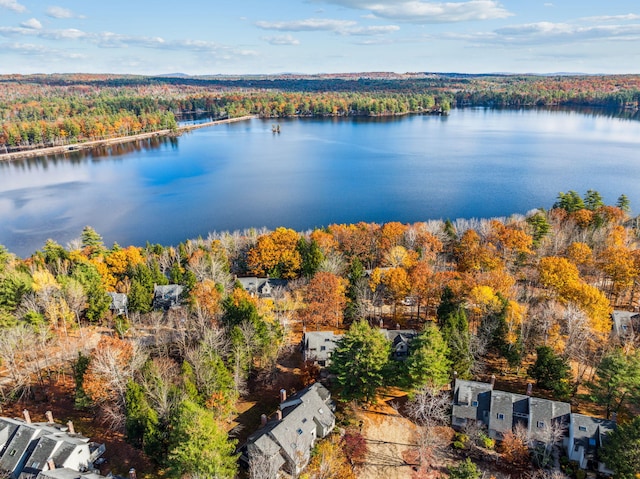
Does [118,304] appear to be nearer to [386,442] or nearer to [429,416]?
[386,442]

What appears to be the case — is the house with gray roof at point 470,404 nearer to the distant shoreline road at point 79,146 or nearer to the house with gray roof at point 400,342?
the house with gray roof at point 400,342

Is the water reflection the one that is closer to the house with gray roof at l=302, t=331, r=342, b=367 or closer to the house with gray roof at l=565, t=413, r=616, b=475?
the house with gray roof at l=302, t=331, r=342, b=367

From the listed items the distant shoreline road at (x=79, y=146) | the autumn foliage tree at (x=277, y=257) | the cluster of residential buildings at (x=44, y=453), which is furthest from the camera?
the distant shoreline road at (x=79, y=146)

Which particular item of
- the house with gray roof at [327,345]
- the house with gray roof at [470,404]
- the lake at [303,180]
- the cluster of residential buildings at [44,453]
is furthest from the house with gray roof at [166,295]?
the house with gray roof at [470,404]

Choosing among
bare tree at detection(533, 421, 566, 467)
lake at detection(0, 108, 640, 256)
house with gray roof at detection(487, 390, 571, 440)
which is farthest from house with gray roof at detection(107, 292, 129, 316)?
bare tree at detection(533, 421, 566, 467)

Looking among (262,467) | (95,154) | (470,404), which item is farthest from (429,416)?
(95,154)

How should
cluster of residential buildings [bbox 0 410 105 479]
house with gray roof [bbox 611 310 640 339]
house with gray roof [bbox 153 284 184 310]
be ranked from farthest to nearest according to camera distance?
house with gray roof [bbox 153 284 184 310]
house with gray roof [bbox 611 310 640 339]
cluster of residential buildings [bbox 0 410 105 479]
